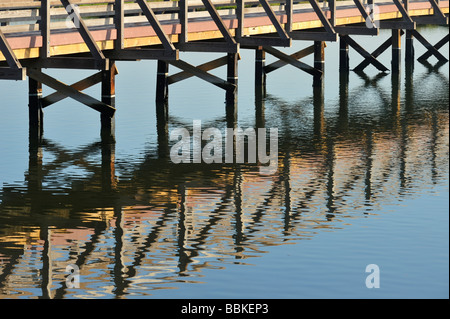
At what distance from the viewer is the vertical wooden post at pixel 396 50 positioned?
31.4m

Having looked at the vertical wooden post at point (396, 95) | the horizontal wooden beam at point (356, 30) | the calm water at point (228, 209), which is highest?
the horizontal wooden beam at point (356, 30)

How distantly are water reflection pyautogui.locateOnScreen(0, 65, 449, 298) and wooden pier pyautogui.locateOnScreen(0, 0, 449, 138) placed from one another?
1.34 m

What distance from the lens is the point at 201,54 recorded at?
38.6 m

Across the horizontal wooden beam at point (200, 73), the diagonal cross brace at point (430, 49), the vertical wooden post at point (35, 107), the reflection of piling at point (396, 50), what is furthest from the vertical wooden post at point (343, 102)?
the vertical wooden post at point (35, 107)

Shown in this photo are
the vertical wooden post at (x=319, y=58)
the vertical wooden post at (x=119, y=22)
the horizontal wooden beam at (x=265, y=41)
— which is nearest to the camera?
the vertical wooden post at (x=119, y=22)

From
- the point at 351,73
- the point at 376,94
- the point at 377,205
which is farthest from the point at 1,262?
the point at 351,73

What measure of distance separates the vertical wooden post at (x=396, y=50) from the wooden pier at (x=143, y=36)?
1.37m

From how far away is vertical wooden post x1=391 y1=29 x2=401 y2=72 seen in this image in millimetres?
31422

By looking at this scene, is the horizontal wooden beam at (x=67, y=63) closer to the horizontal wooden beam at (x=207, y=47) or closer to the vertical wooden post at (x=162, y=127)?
the vertical wooden post at (x=162, y=127)

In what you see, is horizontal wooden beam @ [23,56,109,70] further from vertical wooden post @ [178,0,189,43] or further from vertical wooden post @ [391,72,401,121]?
vertical wooden post @ [391,72,401,121]

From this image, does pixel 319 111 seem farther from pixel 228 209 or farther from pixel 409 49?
pixel 409 49
